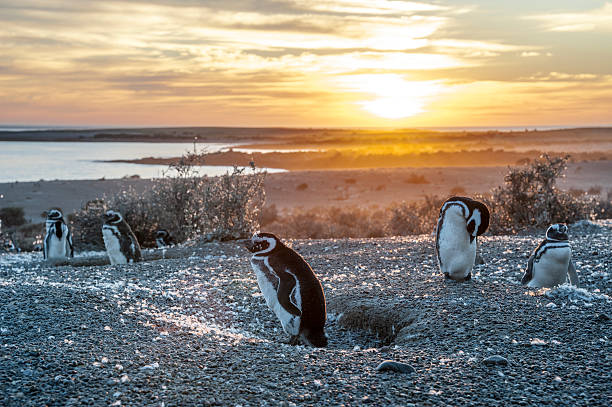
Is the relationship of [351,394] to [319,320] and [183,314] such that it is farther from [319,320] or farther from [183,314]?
[183,314]

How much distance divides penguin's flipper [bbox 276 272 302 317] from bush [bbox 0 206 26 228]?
17909 millimetres

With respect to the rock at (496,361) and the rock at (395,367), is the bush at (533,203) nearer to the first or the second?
the rock at (496,361)

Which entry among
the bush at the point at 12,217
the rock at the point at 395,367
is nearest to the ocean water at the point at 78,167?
the bush at the point at 12,217

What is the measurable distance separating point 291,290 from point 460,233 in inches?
89.6

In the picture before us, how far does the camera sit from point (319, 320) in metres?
4.95

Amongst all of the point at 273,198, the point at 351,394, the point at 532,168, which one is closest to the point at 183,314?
the point at 351,394

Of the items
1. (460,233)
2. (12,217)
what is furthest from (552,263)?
(12,217)

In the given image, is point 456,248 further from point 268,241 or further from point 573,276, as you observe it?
point 268,241

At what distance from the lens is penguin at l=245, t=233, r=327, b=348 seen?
4.91m

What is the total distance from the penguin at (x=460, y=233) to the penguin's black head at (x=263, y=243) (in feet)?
6.82

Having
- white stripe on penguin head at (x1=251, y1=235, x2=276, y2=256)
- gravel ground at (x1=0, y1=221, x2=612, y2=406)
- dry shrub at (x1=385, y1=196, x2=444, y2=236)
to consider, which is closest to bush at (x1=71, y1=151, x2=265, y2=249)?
dry shrub at (x1=385, y1=196, x2=444, y2=236)

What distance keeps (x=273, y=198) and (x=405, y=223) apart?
1263 cm

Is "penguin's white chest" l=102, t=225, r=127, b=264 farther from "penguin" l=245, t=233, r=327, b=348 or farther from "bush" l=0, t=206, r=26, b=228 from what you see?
"bush" l=0, t=206, r=26, b=228

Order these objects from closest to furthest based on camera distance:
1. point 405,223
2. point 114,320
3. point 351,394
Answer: point 351,394
point 114,320
point 405,223
